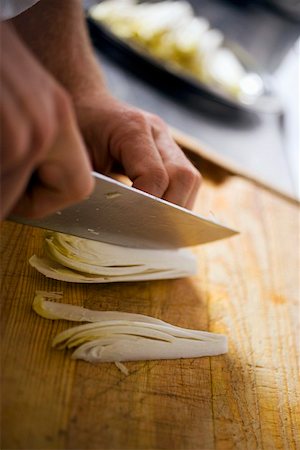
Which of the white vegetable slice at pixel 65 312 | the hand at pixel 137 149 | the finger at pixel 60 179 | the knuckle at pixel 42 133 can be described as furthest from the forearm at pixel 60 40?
the knuckle at pixel 42 133

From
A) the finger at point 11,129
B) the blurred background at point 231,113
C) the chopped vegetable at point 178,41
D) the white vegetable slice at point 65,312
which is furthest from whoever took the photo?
the chopped vegetable at point 178,41

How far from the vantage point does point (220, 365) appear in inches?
45.9

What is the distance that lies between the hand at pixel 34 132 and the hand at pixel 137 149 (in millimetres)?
385

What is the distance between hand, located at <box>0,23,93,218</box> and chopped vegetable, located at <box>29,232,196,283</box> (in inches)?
14.5

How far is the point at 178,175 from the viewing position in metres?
1.20

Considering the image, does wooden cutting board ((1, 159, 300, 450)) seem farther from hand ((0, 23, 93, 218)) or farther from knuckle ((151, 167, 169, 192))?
hand ((0, 23, 93, 218))

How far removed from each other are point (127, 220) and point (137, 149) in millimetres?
146

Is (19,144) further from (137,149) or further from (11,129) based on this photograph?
(137,149)

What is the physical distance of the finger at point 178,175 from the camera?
3.93ft

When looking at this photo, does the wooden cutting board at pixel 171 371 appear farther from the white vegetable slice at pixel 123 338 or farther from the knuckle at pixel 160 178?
the knuckle at pixel 160 178

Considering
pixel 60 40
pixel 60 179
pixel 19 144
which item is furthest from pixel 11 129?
pixel 60 40

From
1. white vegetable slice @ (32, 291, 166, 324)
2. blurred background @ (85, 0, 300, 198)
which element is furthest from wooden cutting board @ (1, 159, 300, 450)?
blurred background @ (85, 0, 300, 198)

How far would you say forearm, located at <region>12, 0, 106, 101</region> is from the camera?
4.56ft

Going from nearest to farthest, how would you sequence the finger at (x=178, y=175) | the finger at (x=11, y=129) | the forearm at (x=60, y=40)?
the finger at (x=11, y=129), the finger at (x=178, y=175), the forearm at (x=60, y=40)
